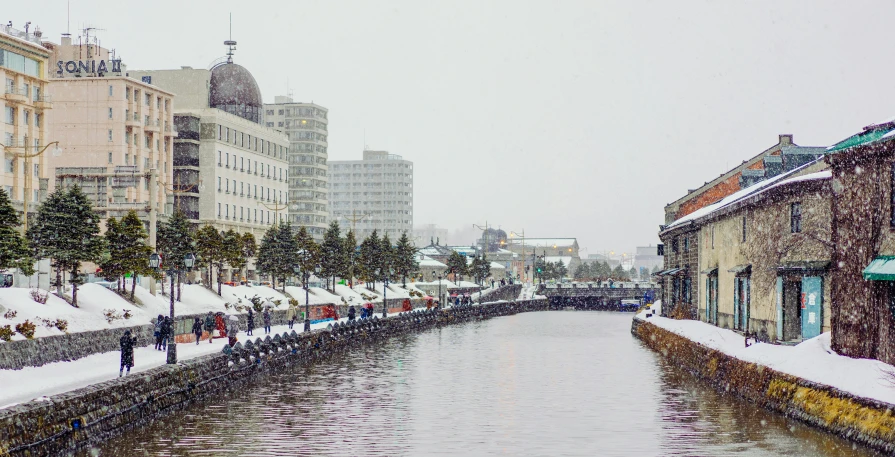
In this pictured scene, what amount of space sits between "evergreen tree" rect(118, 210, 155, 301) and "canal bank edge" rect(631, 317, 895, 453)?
29.5 meters

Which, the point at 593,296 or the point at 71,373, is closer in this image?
the point at 71,373

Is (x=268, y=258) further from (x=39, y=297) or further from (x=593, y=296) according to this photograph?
(x=593, y=296)

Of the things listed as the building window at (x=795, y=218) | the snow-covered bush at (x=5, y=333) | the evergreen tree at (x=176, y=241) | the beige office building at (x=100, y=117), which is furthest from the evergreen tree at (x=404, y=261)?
the snow-covered bush at (x=5, y=333)

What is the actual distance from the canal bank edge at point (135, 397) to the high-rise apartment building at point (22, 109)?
43314mm

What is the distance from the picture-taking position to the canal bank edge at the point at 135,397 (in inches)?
912

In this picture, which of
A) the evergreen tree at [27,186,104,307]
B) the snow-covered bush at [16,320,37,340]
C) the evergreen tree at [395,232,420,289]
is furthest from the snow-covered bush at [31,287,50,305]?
the evergreen tree at [395,232,420,289]

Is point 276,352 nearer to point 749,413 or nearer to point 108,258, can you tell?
point 108,258

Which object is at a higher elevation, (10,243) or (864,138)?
(864,138)

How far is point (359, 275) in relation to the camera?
349 feet

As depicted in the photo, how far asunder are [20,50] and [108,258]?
41.8 meters

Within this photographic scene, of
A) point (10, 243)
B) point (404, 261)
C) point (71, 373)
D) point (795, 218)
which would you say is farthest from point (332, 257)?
point (795, 218)

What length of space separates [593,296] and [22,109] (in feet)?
266

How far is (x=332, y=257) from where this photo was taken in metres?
97.5

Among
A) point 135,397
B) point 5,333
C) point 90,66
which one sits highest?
point 90,66
